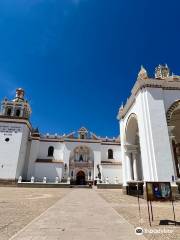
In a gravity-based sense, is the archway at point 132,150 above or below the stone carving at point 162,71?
below

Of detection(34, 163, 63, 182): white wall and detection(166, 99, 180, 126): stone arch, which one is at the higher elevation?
detection(166, 99, 180, 126): stone arch

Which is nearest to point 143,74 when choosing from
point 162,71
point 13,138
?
point 162,71

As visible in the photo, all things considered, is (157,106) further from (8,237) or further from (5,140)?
(5,140)

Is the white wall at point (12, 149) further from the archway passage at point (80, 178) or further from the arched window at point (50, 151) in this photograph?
the archway passage at point (80, 178)

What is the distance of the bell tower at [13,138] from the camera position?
3145 centimetres

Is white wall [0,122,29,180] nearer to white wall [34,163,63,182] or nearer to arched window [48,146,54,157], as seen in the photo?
white wall [34,163,63,182]

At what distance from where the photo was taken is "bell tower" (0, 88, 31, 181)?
31.5m

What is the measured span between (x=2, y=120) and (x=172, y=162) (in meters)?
31.8

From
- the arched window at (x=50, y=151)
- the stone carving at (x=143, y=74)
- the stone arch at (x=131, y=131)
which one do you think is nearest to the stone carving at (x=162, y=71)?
the stone carving at (x=143, y=74)

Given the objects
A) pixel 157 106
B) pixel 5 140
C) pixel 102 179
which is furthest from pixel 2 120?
pixel 157 106

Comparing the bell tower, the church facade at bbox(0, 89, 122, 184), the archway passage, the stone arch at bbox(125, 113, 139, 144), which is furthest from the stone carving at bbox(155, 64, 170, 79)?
the archway passage

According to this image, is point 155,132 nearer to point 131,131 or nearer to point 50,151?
point 131,131

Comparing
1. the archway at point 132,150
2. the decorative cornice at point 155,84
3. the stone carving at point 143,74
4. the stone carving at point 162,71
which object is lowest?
the archway at point 132,150

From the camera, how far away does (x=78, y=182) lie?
38250 mm
